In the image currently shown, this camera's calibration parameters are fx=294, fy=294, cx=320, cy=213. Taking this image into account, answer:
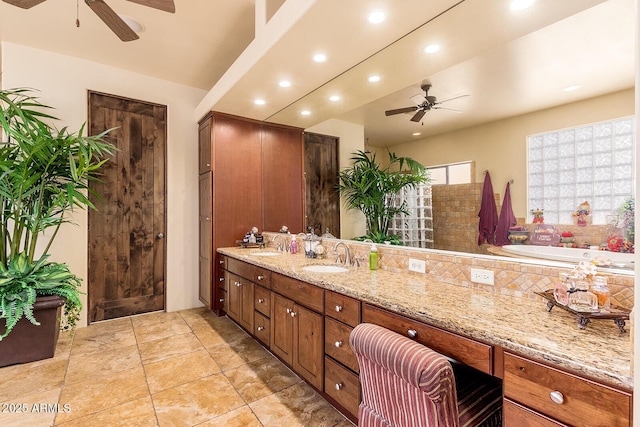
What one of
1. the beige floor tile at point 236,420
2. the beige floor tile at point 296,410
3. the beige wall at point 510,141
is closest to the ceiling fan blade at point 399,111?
the beige wall at point 510,141

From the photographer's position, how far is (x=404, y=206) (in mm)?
2082

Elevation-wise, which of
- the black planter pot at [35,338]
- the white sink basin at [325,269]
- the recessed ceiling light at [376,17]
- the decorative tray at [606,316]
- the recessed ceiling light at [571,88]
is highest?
the recessed ceiling light at [376,17]

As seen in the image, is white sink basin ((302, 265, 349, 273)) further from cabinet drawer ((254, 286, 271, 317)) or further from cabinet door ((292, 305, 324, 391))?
cabinet drawer ((254, 286, 271, 317))

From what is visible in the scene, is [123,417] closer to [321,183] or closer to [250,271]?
[250,271]

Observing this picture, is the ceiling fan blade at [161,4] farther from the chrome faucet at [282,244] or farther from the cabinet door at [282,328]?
the chrome faucet at [282,244]

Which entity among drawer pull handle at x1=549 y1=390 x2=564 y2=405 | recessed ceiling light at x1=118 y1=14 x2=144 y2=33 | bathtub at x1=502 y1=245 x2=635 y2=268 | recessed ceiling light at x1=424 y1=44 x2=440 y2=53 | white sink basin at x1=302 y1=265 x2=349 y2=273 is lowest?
drawer pull handle at x1=549 y1=390 x2=564 y2=405

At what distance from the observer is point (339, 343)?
170 cm

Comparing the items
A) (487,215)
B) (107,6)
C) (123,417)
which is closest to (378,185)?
(487,215)

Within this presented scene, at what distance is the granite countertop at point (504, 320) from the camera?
0.86 metres

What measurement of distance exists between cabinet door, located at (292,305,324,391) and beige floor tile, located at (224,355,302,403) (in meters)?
0.22

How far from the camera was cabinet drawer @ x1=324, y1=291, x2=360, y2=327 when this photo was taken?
1.61m

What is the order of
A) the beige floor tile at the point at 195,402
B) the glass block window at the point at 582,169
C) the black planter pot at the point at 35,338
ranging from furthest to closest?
the black planter pot at the point at 35,338
the beige floor tile at the point at 195,402
the glass block window at the point at 582,169

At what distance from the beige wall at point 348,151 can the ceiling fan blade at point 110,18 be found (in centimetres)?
177

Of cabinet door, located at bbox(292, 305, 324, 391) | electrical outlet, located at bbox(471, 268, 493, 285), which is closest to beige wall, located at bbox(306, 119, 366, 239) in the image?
cabinet door, located at bbox(292, 305, 324, 391)
